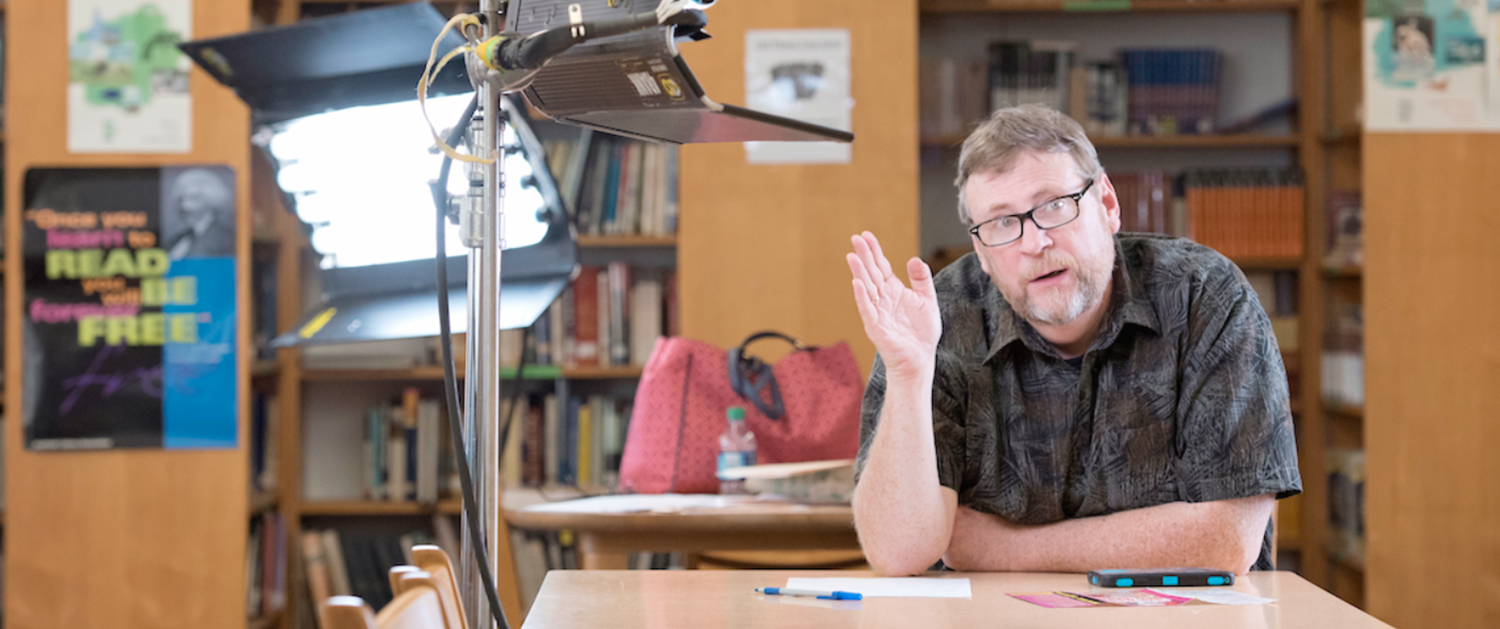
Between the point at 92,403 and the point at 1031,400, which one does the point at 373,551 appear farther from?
the point at 1031,400

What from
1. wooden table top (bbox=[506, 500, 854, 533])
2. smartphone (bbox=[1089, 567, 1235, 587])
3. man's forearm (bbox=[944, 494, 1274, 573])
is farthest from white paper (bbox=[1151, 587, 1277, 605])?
wooden table top (bbox=[506, 500, 854, 533])

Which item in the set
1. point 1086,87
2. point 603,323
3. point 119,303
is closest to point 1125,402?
point 603,323

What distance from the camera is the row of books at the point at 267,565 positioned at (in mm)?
2947

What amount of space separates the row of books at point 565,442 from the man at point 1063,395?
1.73m

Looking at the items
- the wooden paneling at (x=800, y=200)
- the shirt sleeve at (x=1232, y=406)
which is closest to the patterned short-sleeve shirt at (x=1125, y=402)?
the shirt sleeve at (x=1232, y=406)

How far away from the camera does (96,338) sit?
2709 millimetres

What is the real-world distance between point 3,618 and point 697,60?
222cm

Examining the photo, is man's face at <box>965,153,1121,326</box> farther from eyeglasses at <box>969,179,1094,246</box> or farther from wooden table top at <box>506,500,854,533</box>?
wooden table top at <box>506,500,854,533</box>

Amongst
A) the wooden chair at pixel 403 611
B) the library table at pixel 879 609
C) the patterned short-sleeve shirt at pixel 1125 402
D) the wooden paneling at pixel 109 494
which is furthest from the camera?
the wooden paneling at pixel 109 494

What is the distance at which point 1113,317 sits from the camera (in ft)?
4.88

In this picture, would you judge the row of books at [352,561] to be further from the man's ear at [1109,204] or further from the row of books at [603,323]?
the man's ear at [1109,204]

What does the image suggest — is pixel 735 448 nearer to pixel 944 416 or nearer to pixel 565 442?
pixel 944 416

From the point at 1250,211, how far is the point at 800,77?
4.58ft

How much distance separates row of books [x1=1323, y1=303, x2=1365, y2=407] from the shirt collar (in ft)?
5.87
